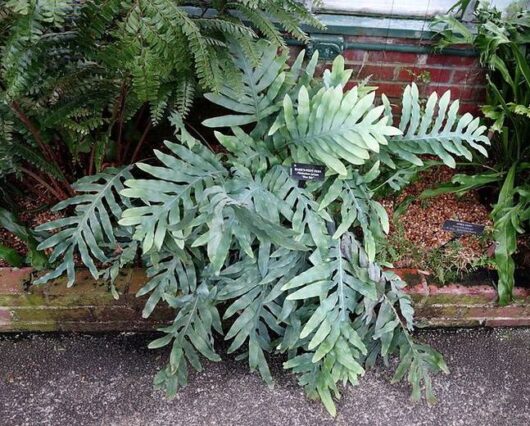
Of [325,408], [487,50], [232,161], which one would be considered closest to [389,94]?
[487,50]

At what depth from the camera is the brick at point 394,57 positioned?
2.24m

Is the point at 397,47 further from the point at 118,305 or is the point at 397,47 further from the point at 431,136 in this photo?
the point at 118,305

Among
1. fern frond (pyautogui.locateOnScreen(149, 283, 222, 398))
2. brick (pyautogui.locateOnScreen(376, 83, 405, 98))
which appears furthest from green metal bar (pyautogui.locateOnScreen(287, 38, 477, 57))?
fern frond (pyautogui.locateOnScreen(149, 283, 222, 398))

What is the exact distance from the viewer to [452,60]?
7.45 feet

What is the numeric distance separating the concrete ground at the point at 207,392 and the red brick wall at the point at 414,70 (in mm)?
1170

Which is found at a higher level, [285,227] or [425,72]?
[425,72]

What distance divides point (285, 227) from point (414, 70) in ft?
3.50

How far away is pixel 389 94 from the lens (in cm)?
237

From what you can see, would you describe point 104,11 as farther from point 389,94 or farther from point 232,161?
point 389,94

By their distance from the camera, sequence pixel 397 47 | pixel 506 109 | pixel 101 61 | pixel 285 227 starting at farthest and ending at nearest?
1. pixel 397 47
2. pixel 506 109
3. pixel 285 227
4. pixel 101 61

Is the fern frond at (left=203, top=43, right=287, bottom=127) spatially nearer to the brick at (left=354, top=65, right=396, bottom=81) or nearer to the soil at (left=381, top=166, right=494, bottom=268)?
the brick at (left=354, top=65, right=396, bottom=81)

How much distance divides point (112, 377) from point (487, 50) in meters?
1.94

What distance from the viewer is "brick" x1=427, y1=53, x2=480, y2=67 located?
2252 mm

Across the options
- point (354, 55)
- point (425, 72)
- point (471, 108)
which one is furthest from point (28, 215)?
point (471, 108)
